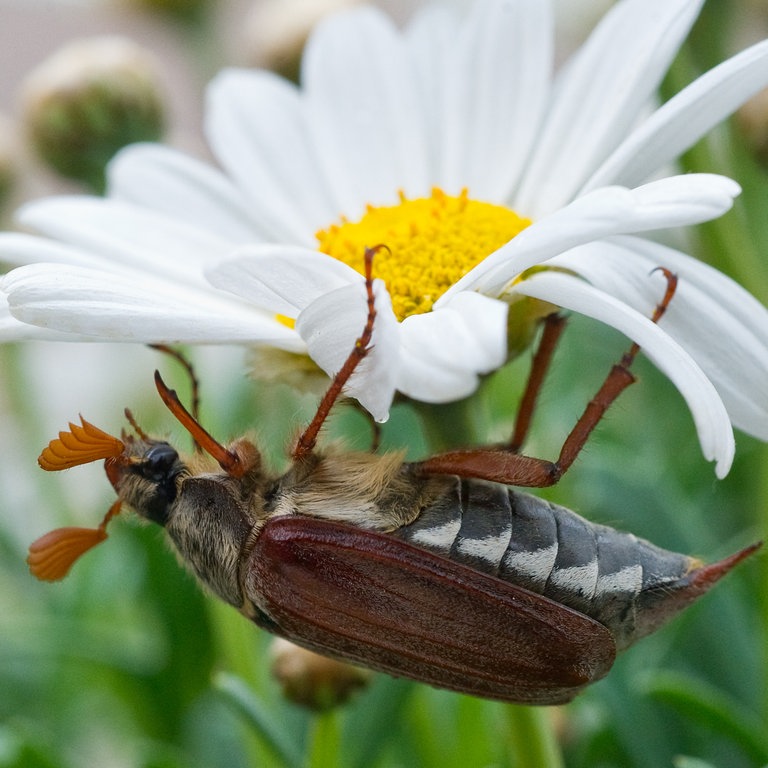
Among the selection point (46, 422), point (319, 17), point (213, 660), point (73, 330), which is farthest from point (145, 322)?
point (46, 422)

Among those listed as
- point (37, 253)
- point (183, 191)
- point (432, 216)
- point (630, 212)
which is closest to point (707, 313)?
point (630, 212)

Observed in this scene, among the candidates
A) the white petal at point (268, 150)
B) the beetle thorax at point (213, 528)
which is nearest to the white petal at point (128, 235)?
the white petal at point (268, 150)

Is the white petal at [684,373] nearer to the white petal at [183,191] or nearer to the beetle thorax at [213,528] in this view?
the beetle thorax at [213,528]

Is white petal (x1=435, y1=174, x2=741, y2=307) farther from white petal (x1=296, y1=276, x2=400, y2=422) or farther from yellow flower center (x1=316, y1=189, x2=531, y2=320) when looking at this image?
yellow flower center (x1=316, y1=189, x2=531, y2=320)

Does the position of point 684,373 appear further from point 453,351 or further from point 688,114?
point 688,114

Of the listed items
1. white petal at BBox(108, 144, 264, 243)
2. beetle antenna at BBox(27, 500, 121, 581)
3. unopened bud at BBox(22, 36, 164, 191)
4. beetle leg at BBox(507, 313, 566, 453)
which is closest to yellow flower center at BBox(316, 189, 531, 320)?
beetle leg at BBox(507, 313, 566, 453)
